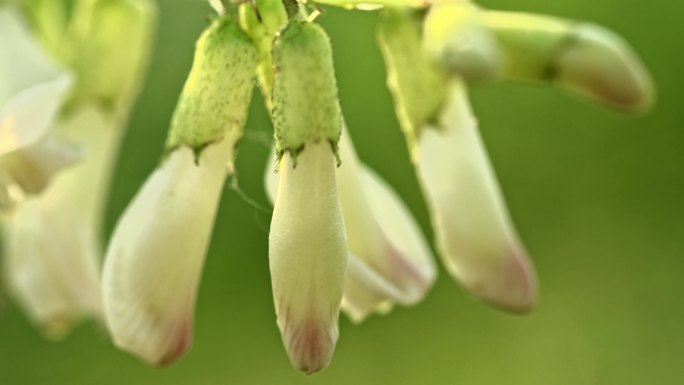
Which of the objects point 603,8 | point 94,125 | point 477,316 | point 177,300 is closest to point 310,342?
point 177,300

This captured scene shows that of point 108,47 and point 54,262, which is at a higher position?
point 108,47

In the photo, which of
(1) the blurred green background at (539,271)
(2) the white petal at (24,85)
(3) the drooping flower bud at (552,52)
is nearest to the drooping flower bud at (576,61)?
(3) the drooping flower bud at (552,52)

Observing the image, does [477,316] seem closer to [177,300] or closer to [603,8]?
[603,8]

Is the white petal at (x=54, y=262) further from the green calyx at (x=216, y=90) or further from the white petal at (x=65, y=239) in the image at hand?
the green calyx at (x=216, y=90)

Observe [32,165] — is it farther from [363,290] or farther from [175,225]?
[363,290]

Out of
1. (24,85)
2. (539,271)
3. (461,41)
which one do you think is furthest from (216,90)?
(539,271)

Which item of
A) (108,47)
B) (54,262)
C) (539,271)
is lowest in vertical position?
(539,271)
